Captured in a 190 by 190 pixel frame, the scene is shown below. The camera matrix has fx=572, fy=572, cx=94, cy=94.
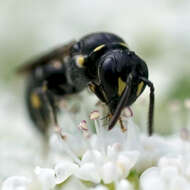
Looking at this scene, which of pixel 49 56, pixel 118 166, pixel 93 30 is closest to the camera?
pixel 118 166

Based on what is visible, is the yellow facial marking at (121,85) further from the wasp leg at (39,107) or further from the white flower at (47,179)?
the wasp leg at (39,107)

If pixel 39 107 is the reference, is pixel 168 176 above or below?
above

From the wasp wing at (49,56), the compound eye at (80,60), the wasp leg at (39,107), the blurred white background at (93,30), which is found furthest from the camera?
the blurred white background at (93,30)

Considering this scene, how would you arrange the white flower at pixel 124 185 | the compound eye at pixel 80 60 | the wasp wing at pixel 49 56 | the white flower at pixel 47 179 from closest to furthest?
the white flower at pixel 124 185, the white flower at pixel 47 179, the compound eye at pixel 80 60, the wasp wing at pixel 49 56

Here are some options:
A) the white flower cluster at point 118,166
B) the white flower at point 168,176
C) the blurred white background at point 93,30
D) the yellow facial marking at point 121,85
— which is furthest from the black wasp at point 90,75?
the blurred white background at point 93,30

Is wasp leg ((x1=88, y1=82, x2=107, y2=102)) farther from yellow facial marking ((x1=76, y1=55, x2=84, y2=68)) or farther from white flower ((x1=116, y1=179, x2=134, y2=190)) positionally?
white flower ((x1=116, y1=179, x2=134, y2=190))

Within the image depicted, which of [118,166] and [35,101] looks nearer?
[118,166]

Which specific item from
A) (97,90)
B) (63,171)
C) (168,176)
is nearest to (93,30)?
(97,90)

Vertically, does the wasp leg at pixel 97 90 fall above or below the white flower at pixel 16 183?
above

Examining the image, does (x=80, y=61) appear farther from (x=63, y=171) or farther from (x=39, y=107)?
(x=39, y=107)
